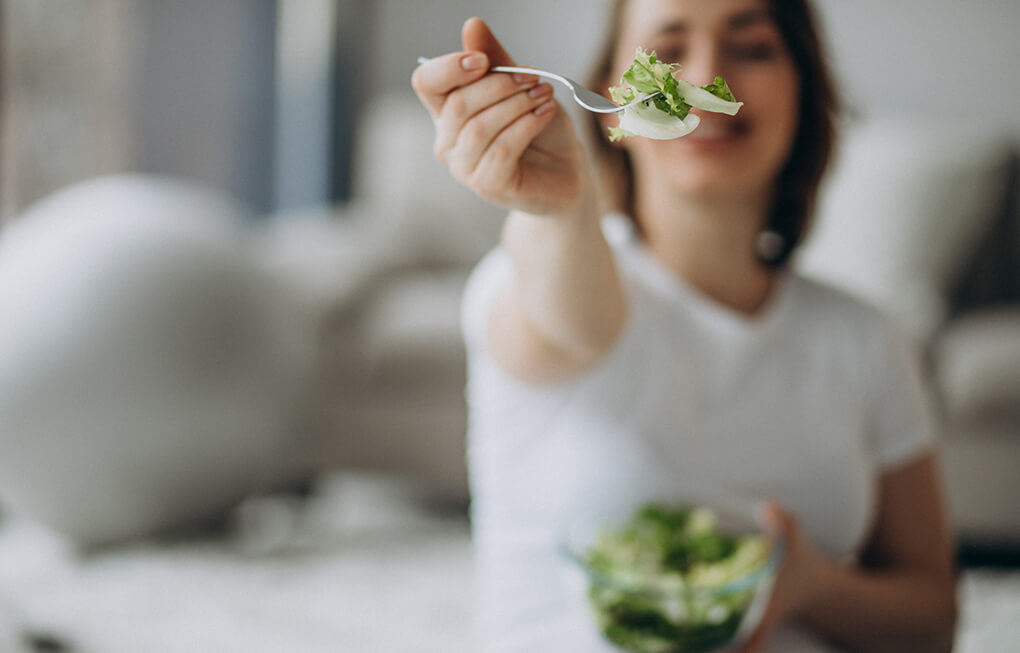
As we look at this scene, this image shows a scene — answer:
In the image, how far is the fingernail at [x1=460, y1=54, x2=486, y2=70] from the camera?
1.47 ft

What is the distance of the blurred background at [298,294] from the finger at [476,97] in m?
0.43

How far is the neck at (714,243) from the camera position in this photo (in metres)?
0.83

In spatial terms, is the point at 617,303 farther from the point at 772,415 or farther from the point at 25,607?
the point at 25,607

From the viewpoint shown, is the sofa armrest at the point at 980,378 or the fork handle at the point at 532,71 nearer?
the fork handle at the point at 532,71

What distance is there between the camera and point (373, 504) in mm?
2084

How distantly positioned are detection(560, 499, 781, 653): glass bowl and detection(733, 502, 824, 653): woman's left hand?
0.04 feet

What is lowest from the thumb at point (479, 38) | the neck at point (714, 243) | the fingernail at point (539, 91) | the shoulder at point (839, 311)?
the shoulder at point (839, 311)

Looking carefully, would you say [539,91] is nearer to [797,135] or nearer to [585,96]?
[585,96]

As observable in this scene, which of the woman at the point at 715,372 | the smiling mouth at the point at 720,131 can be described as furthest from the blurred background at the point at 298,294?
the smiling mouth at the point at 720,131

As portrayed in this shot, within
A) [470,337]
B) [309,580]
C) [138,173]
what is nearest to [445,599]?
[309,580]

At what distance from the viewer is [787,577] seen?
67cm

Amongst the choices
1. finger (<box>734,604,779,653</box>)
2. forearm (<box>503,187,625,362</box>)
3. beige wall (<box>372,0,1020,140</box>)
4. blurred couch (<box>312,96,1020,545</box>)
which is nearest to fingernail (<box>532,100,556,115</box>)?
forearm (<box>503,187,625,362</box>)

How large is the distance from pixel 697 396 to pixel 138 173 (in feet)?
8.07

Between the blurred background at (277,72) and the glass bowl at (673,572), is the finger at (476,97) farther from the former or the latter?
the blurred background at (277,72)
